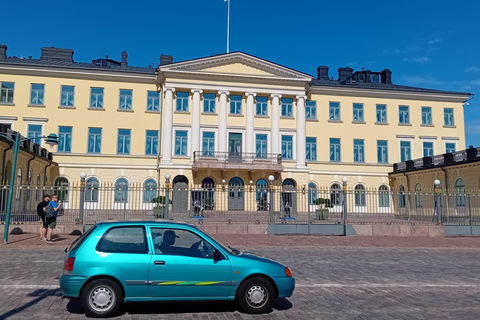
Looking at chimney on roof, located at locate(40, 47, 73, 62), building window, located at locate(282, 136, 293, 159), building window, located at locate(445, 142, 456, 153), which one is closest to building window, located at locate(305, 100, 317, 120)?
building window, located at locate(282, 136, 293, 159)

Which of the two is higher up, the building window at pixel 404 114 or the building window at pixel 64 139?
the building window at pixel 404 114

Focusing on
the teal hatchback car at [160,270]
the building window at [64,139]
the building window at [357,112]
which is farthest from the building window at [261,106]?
the teal hatchback car at [160,270]

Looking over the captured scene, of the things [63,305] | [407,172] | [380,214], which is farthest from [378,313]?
[407,172]

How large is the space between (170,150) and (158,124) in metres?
3.26

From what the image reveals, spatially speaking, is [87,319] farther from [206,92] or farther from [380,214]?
[206,92]

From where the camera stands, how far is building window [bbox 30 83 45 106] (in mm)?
37344

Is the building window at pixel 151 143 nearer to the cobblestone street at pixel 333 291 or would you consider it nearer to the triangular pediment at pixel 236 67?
the triangular pediment at pixel 236 67

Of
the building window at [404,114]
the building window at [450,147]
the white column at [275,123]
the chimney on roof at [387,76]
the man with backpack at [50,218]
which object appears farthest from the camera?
the chimney on roof at [387,76]

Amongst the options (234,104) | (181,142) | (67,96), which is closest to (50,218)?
(181,142)

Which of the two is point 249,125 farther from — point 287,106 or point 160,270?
point 160,270

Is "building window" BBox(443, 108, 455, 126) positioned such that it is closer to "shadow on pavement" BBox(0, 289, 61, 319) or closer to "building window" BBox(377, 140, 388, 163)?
"building window" BBox(377, 140, 388, 163)

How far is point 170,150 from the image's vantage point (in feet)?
124

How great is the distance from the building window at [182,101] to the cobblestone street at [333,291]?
26.0 m

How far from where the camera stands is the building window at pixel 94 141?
125 ft
